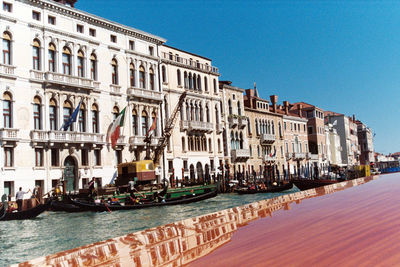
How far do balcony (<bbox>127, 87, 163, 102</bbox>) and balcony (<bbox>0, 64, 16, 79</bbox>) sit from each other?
Result: 22.8ft

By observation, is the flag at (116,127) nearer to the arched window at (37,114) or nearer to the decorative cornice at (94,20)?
the arched window at (37,114)

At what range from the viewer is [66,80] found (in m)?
19.6

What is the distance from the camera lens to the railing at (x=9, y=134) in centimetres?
1667

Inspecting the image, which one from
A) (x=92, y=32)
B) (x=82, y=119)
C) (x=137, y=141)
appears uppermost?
(x=92, y=32)

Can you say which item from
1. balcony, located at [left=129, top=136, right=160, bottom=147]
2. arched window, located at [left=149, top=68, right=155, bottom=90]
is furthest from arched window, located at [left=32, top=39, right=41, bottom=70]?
arched window, located at [left=149, top=68, right=155, bottom=90]

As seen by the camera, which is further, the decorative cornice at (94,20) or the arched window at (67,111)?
the arched window at (67,111)

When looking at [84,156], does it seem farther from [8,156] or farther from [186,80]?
[186,80]

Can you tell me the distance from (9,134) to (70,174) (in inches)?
146

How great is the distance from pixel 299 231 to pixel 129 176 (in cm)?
2024

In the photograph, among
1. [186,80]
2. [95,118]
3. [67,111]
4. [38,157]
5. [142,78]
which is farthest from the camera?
[186,80]

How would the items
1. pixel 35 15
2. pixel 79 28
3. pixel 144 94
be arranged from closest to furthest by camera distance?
pixel 35 15, pixel 79 28, pixel 144 94

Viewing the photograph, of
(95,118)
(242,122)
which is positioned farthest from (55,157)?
(242,122)

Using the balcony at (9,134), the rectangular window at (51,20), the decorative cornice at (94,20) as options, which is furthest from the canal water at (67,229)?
the decorative cornice at (94,20)

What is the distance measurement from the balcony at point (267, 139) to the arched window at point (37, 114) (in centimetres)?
2106
